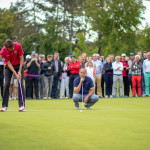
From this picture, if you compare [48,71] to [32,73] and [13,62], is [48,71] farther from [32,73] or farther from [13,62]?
[13,62]

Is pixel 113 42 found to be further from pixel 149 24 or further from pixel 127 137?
pixel 127 137

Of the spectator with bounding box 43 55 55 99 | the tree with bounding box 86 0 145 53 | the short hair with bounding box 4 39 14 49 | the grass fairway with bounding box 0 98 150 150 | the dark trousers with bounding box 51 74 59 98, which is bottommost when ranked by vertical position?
the grass fairway with bounding box 0 98 150 150

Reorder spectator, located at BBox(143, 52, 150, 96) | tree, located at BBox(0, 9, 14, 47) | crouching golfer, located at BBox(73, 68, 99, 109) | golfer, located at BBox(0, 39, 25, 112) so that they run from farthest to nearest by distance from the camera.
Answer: tree, located at BBox(0, 9, 14, 47) → spectator, located at BBox(143, 52, 150, 96) → crouching golfer, located at BBox(73, 68, 99, 109) → golfer, located at BBox(0, 39, 25, 112)

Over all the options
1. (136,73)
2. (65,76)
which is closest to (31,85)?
→ (65,76)

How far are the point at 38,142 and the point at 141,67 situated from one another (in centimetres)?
1657

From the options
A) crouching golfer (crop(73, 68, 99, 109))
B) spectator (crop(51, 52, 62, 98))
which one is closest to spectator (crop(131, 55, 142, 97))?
spectator (crop(51, 52, 62, 98))

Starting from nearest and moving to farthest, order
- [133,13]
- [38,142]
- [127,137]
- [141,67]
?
1. [38,142]
2. [127,137]
3. [141,67]
4. [133,13]

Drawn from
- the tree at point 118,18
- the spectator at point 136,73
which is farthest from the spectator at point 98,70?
the tree at point 118,18

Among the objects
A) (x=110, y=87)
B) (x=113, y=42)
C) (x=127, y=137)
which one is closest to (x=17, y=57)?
(x=127, y=137)

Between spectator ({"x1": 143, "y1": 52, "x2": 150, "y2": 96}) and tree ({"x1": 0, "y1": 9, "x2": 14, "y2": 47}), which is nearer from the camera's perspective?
spectator ({"x1": 143, "y1": 52, "x2": 150, "y2": 96})

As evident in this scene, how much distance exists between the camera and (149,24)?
58031mm

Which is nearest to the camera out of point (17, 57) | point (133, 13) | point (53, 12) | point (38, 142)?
point (38, 142)

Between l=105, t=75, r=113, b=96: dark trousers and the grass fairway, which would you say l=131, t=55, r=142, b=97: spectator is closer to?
l=105, t=75, r=113, b=96: dark trousers

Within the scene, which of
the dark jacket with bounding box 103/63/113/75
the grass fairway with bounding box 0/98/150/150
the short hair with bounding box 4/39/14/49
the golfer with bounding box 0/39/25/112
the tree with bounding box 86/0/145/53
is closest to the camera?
the grass fairway with bounding box 0/98/150/150
